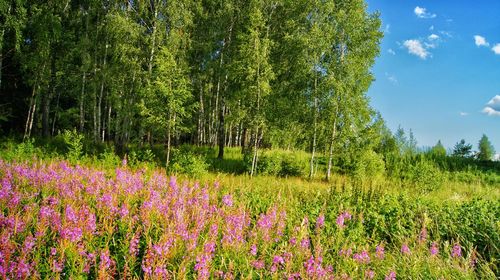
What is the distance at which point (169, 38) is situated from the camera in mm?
19250

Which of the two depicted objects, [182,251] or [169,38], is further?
[169,38]

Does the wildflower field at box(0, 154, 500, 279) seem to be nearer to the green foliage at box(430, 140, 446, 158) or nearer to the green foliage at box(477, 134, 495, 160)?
the green foliage at box(430, 140, 446, 158)

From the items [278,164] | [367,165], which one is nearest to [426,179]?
[367,165]

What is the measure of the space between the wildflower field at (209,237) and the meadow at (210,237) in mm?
20

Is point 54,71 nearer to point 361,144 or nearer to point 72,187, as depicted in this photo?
point 361,144

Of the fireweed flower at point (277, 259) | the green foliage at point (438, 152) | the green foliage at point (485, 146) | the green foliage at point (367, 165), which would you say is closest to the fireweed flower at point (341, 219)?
the fireweed flower at point (277, 259)

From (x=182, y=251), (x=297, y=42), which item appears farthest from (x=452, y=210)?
(x=297, y=42)

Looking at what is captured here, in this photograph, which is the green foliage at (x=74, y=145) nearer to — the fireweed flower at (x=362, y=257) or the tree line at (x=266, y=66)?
the tree line at (x=266, y=66)

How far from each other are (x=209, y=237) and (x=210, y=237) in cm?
1

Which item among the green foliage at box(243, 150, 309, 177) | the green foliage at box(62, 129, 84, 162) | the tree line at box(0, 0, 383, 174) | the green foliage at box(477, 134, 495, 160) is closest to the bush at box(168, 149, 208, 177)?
the tree line at box(0, 0, 383, 174)

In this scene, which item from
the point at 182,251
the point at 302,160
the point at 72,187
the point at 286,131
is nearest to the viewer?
the point at 182,251

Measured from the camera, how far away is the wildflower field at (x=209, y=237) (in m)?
3.72

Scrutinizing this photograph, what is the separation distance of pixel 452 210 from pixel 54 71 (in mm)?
25607

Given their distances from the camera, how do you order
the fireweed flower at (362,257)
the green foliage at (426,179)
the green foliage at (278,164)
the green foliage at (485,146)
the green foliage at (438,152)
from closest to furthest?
the fireweed flower at (362,257), the green foliage at (426,179), the green foliage at (278,164), the green foliage at (438,152), the green foliage at (485,146)
